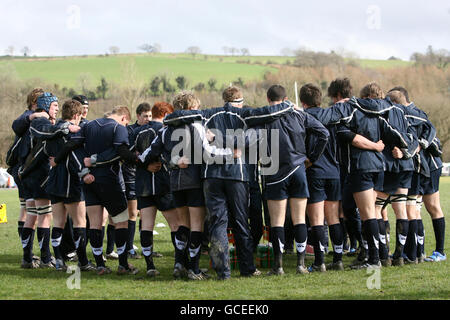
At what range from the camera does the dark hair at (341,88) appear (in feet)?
26.7

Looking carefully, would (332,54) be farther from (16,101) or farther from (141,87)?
(16,101)

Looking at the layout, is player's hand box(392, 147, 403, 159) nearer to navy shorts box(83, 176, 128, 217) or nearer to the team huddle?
the team huddle

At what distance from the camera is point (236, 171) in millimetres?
7301

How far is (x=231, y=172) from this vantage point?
7.29 metres

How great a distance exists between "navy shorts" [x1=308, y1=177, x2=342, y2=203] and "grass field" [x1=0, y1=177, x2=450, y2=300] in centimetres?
101

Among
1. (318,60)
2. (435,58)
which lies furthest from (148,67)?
(435,58)

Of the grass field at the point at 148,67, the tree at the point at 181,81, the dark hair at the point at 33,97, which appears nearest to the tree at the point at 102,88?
the grass field at the point at 148,67

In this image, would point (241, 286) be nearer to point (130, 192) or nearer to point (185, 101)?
point (185, 101)

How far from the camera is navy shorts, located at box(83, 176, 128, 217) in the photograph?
7.64 m

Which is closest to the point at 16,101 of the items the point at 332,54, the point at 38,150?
the point at 332,54

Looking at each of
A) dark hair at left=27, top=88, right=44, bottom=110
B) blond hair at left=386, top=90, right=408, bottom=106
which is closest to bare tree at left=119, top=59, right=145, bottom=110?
dark hair at left=27, top=88, right=44, bottom=110

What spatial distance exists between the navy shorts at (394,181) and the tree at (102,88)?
58.1m

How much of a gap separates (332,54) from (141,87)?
35.6m
